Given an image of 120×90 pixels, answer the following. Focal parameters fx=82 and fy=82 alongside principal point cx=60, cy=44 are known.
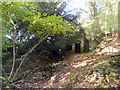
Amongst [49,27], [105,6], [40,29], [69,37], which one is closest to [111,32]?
[105,6]

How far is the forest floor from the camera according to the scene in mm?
1581

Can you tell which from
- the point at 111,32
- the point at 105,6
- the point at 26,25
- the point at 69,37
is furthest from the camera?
the point at 69,37

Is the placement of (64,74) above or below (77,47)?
below

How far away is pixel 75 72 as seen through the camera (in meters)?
2.07

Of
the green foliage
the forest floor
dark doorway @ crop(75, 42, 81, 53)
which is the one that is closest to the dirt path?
the forest floor

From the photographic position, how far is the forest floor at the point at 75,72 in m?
1.58

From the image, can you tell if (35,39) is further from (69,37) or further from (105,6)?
(105,6)

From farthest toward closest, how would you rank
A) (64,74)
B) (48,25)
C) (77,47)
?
(77,47) → (64,74) → (48,25)

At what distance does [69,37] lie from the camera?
9.73ft

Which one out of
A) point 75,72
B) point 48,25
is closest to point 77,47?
point 75,72

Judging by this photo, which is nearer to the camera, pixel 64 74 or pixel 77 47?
pixel 64 74

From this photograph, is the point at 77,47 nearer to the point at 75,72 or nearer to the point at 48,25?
the point at 75,72

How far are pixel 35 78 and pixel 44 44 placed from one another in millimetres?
1185

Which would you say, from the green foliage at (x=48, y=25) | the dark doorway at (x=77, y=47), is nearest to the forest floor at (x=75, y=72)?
the dark doorway at (x=77, y=47)
